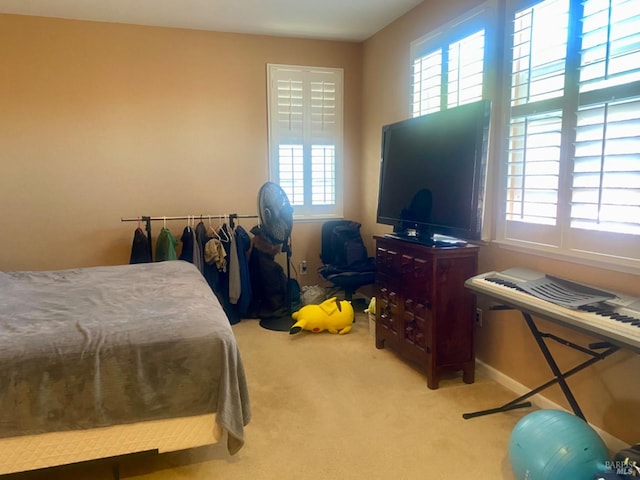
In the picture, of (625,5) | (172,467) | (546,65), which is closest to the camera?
(625,5)

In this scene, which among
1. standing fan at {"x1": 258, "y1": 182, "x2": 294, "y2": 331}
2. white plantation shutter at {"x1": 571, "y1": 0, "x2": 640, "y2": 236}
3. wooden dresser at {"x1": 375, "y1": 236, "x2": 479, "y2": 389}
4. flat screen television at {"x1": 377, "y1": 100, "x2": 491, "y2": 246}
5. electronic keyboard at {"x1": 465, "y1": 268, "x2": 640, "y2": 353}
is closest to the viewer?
electronic keyboard at {"x1": 465, "y1": 268, "x2": 640, "y2": 353}

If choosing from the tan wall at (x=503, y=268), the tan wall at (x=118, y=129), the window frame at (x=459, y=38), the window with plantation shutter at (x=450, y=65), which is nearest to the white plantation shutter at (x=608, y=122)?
the tan wall at (x=503, y=268)

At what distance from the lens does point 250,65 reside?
14.8ft

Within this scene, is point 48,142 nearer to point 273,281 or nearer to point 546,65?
point 273,281

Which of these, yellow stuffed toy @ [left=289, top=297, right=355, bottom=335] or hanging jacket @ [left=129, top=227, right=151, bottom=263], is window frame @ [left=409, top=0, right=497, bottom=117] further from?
hanging jacket @ [left=129, top=227, right=151, bottom=263]

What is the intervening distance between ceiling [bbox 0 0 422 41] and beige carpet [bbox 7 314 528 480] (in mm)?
2853

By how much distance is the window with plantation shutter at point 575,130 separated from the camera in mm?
2025

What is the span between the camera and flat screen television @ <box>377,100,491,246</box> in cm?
263

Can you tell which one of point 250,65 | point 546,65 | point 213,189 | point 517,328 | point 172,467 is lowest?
point 172,467

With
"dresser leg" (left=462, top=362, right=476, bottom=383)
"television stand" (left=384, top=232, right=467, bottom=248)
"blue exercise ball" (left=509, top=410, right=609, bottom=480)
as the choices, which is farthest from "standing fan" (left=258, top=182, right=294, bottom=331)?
"blue exercise ball" (left=509, top=410, right=609, bottom=480)

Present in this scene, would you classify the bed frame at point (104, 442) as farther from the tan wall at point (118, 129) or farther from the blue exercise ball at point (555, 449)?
the tan wall at point (118, 129)

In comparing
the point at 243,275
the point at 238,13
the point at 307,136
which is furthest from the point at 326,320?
the point at 238,13

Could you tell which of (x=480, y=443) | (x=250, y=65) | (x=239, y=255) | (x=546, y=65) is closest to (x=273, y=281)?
(x=239, y=255)

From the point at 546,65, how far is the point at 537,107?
220mm
